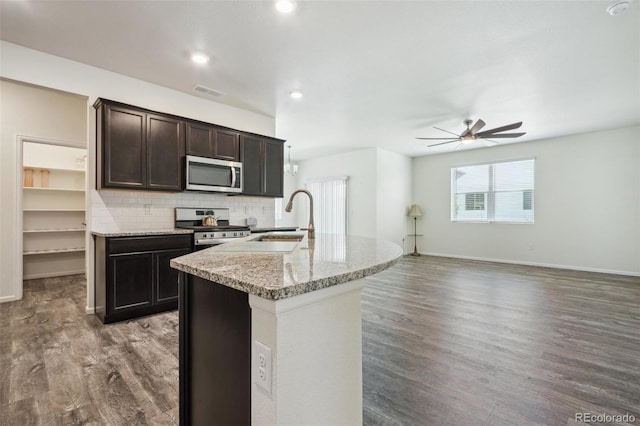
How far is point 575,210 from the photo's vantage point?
5.68 m

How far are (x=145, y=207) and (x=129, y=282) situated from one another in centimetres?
101

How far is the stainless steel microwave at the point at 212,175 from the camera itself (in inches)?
144

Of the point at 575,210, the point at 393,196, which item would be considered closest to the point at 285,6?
the point at 393,196

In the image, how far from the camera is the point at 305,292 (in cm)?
80

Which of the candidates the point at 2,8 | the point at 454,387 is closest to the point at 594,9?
the point at 454,387

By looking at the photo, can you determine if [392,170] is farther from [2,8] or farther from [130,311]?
[2,8]

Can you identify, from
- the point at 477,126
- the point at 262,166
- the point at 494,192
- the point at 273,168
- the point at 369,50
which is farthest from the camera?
the point at 494,192

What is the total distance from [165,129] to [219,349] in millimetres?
3158

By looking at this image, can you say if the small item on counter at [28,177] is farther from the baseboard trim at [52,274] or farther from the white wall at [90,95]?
the baseboard trim at [52,274]

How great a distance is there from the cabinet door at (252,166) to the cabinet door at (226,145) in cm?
11

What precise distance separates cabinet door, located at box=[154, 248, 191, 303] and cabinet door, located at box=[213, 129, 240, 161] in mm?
1445

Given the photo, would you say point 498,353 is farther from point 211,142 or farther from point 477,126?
point 211,142

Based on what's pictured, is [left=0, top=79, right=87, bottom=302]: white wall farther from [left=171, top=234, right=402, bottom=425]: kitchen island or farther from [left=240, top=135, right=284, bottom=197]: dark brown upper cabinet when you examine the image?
[left=171, top=234, right=402, bottom=425]: kitchen island

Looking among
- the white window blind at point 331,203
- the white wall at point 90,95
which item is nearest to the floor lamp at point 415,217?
the white window blind at point 331,203
